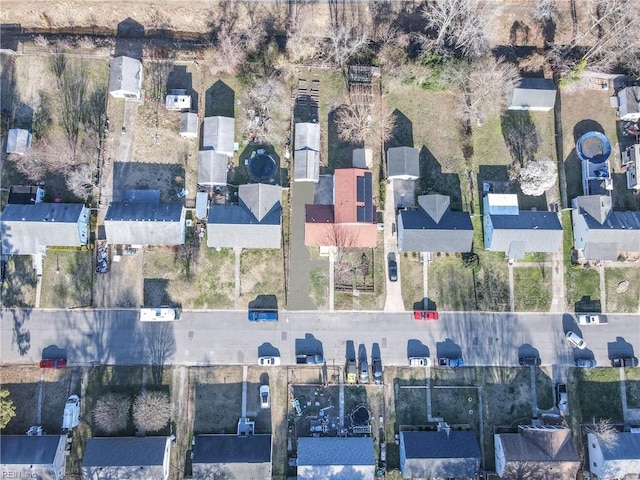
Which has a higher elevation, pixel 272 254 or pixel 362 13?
pixel 362 13

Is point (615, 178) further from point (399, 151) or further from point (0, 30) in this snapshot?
point (0, 30)

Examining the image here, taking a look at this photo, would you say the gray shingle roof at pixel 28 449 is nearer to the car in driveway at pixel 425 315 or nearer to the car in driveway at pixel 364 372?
the car in driveway at pixel 364 372

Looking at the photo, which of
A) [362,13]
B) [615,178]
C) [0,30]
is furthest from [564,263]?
[0,30]

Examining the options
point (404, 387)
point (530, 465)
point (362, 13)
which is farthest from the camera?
point (362, 13)

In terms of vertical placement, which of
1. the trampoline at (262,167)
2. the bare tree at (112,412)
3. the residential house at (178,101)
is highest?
the residential house at (178,101)

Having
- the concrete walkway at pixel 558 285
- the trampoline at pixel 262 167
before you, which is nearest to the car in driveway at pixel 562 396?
the concrete walkway at pixel 558 285

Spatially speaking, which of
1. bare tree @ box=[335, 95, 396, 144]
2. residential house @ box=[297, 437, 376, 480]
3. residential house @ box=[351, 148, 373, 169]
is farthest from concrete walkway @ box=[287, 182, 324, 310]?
residential house @ box=[297, 437, 376, 480]

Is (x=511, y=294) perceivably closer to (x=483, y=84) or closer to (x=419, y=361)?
(x=419, y=361)

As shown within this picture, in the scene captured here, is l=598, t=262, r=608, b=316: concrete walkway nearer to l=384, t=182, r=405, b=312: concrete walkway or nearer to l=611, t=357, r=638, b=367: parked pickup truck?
l=611, t=357, r=638, b=367: parked pickup truck
